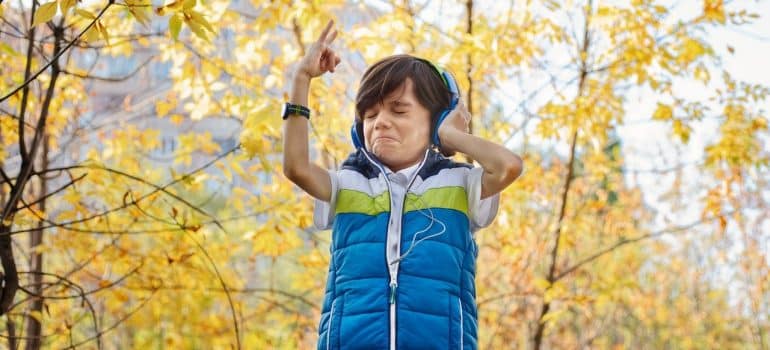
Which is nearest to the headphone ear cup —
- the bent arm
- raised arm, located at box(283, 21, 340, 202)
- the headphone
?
the headphone

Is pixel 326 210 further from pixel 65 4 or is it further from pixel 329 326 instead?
pixel 65 4

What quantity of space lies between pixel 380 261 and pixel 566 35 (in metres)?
2.81

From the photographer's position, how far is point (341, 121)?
149 inches

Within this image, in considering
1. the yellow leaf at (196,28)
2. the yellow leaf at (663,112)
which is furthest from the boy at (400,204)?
the yellow leaf at (663,112)

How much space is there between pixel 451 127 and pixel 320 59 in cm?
32

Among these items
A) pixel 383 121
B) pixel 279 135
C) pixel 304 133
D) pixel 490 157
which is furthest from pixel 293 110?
pixel 279 135

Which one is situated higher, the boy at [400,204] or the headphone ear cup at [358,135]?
the headphone ear cup at [358,135]

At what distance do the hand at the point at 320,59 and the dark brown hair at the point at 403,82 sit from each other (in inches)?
4.0

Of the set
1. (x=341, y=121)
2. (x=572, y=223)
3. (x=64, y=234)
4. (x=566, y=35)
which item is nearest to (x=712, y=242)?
(x=572, y=223)

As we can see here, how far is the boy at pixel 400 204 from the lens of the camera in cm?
155

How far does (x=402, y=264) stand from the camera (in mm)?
1589

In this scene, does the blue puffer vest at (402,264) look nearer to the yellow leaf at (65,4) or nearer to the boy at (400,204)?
the boy at (400,204)

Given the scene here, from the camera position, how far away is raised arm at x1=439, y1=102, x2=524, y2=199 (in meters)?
1.59

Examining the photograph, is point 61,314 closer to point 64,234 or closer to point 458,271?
point 64,234
